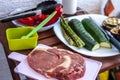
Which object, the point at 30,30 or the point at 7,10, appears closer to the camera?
the point at 30,30

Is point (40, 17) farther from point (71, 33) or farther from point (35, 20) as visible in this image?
point (71, 33)

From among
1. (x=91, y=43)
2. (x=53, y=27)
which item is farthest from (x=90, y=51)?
(x=53, y=27)

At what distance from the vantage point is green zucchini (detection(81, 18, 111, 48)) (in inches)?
28.2

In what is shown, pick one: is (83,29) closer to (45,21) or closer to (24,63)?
(45,21)

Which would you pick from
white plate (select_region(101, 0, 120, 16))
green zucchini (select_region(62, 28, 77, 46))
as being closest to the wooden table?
green zucchini (select_region(62, 28, 77, 46))

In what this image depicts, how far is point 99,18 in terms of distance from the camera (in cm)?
88

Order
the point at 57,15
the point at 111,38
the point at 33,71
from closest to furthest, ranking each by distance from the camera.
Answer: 1. the point at 33,71
2. the point at 111,38
3. the point at 57,15

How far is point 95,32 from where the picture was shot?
755mm

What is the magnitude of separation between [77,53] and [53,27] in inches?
6.4

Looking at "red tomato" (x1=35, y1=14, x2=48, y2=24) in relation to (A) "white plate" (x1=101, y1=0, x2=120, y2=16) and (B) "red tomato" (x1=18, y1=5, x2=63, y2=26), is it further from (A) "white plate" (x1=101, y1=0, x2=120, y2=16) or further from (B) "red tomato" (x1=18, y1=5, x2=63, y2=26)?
(A) "white plate" (x1=101, y1=0, x2=120, y2=16)

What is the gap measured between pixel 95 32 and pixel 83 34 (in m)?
0.04

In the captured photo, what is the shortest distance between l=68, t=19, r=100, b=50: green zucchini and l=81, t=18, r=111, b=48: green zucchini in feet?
0.06

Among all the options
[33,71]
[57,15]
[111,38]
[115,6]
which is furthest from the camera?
[115,6]

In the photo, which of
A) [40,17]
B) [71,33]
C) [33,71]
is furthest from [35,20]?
[33,71]
